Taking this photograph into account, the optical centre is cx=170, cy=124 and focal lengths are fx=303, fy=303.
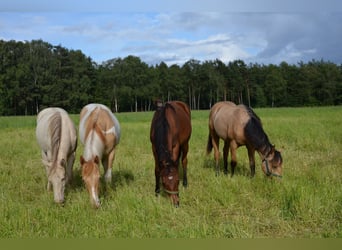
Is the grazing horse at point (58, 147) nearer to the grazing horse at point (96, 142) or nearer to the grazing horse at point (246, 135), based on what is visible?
the grazing horse at point (96, 142)

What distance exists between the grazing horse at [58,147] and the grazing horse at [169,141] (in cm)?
168

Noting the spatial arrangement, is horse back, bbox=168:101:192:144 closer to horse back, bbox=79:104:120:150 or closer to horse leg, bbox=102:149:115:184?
horse back, bbox=79:104:120:150

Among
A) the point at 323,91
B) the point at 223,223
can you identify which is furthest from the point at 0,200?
the point at 323,91

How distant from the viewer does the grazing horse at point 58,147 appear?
17.3 ft

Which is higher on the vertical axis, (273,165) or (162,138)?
(162,138)

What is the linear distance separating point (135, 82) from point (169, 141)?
61493mm

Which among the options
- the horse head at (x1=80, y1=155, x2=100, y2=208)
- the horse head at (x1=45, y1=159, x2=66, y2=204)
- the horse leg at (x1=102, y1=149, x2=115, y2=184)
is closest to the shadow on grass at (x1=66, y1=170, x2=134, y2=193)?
the horse leg at (x1=102, y1=149, x2=115, y2=184)

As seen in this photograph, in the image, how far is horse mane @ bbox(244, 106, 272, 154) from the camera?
6.87m

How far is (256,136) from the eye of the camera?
22.9 feet

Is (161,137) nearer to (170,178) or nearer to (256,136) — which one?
(170,178)

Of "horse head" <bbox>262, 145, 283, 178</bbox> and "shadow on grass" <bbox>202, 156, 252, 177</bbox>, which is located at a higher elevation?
"horse head" <bbox>262, 145, 283, 178</bbox>

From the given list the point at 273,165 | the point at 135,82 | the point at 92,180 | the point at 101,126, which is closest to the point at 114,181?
the point at 101,126

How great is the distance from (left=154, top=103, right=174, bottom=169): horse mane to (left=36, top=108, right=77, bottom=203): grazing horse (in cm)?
171

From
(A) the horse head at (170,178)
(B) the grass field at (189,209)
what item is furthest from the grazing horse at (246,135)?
(A) the horse head at (170,178)
